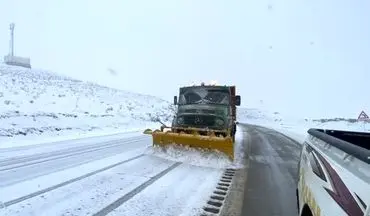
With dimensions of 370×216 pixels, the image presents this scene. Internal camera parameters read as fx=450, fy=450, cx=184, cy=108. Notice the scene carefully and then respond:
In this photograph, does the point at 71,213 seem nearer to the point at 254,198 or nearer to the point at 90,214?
the point at 90,214

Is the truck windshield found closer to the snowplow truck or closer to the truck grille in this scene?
the snowplow truck

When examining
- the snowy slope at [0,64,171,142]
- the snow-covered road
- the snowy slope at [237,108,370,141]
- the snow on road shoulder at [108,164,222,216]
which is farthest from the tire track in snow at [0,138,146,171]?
the snowy slope at [237,108,370,141]

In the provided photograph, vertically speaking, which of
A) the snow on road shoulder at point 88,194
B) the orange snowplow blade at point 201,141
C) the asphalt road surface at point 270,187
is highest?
the orange snowplow blade at point 201,141

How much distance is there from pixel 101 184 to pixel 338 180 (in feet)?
19.7

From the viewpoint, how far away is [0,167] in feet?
Result: 32.3

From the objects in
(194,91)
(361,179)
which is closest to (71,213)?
(361,179)

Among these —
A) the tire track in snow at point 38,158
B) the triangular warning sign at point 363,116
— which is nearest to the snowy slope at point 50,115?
the tire track in snow at point 38,158

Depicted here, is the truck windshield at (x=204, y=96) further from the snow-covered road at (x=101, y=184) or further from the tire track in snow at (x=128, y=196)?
the tire track in snow at (x=128, y=196)

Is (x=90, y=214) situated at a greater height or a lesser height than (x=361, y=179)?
lesser

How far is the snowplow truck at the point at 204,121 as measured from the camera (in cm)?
1227

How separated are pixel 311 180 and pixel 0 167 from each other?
788 cm

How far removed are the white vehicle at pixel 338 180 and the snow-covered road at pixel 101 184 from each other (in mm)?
2928

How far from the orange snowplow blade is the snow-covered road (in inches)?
26.1

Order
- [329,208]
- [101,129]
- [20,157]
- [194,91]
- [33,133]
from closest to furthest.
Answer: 1. [329,208]
2. [20,157]
3. [194,91]
4. [33,133]
5. [101,129]
